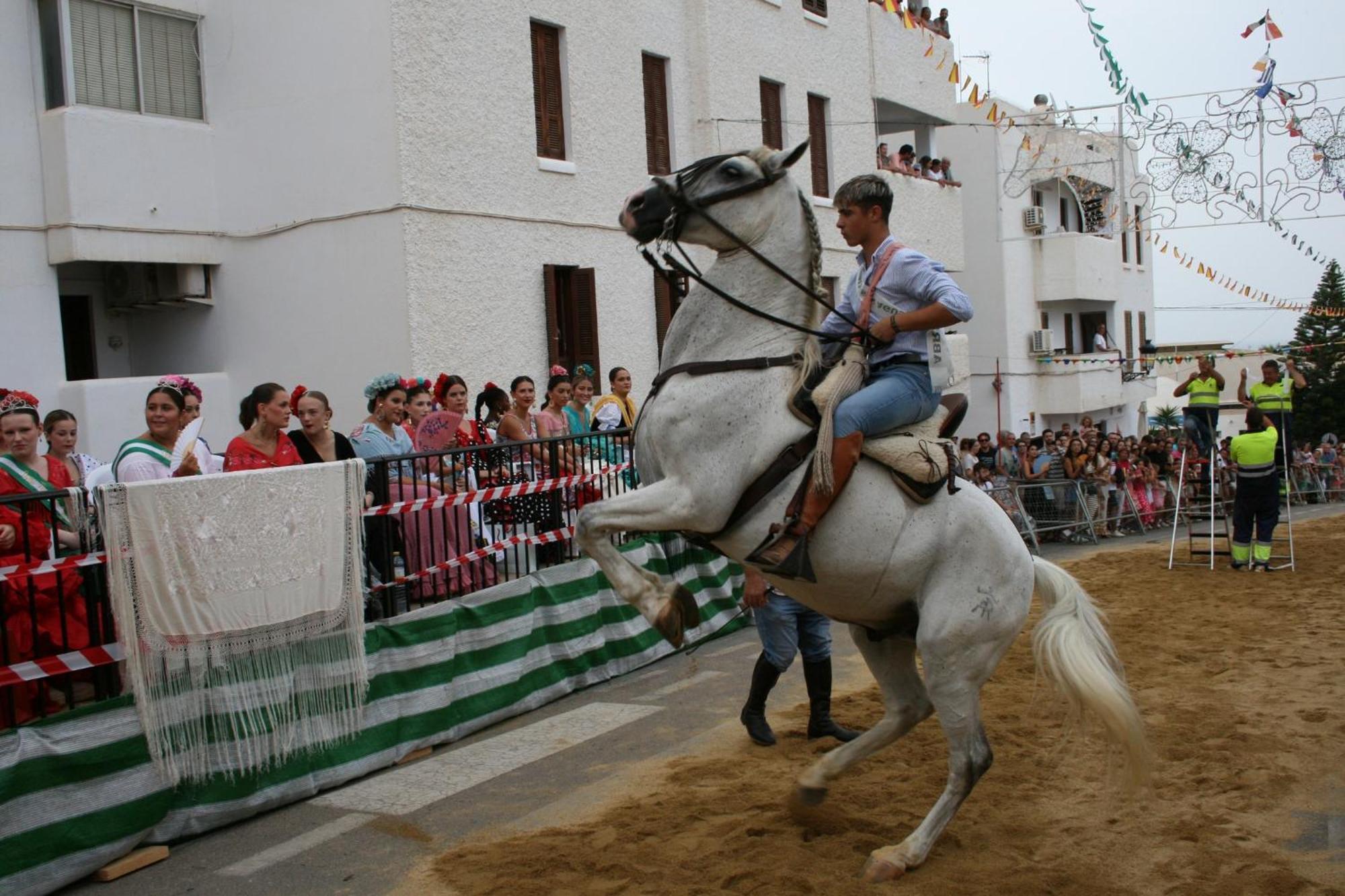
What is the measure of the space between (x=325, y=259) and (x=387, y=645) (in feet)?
27.0

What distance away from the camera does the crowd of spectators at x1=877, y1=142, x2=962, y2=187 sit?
899 inches

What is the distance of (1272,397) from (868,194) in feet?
41.0

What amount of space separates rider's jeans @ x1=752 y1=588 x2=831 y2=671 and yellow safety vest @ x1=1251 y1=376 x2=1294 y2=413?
1072 centimetres

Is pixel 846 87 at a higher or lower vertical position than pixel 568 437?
higher

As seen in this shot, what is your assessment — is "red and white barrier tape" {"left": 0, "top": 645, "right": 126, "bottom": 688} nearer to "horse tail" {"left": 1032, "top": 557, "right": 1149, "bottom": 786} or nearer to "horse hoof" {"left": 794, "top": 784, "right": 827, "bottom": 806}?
"horse hoof" {"left": 794, "top": 784, "right": 827, "bottom": 806}

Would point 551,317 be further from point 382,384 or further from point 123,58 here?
point 382,384

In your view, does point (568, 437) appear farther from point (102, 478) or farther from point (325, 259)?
point (325, 259)

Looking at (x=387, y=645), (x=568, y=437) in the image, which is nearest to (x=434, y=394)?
(x=568, y=437)

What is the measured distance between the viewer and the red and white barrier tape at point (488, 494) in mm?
7160

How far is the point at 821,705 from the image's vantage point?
22.5 ft

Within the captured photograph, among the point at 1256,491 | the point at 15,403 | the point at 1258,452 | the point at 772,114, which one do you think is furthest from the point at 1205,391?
the point at 15,403

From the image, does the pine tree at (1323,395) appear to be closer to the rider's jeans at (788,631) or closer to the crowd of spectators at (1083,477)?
the crowd of spectators at (1083,477)

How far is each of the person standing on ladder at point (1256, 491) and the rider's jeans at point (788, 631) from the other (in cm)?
894

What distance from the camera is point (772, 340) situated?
4773mm
